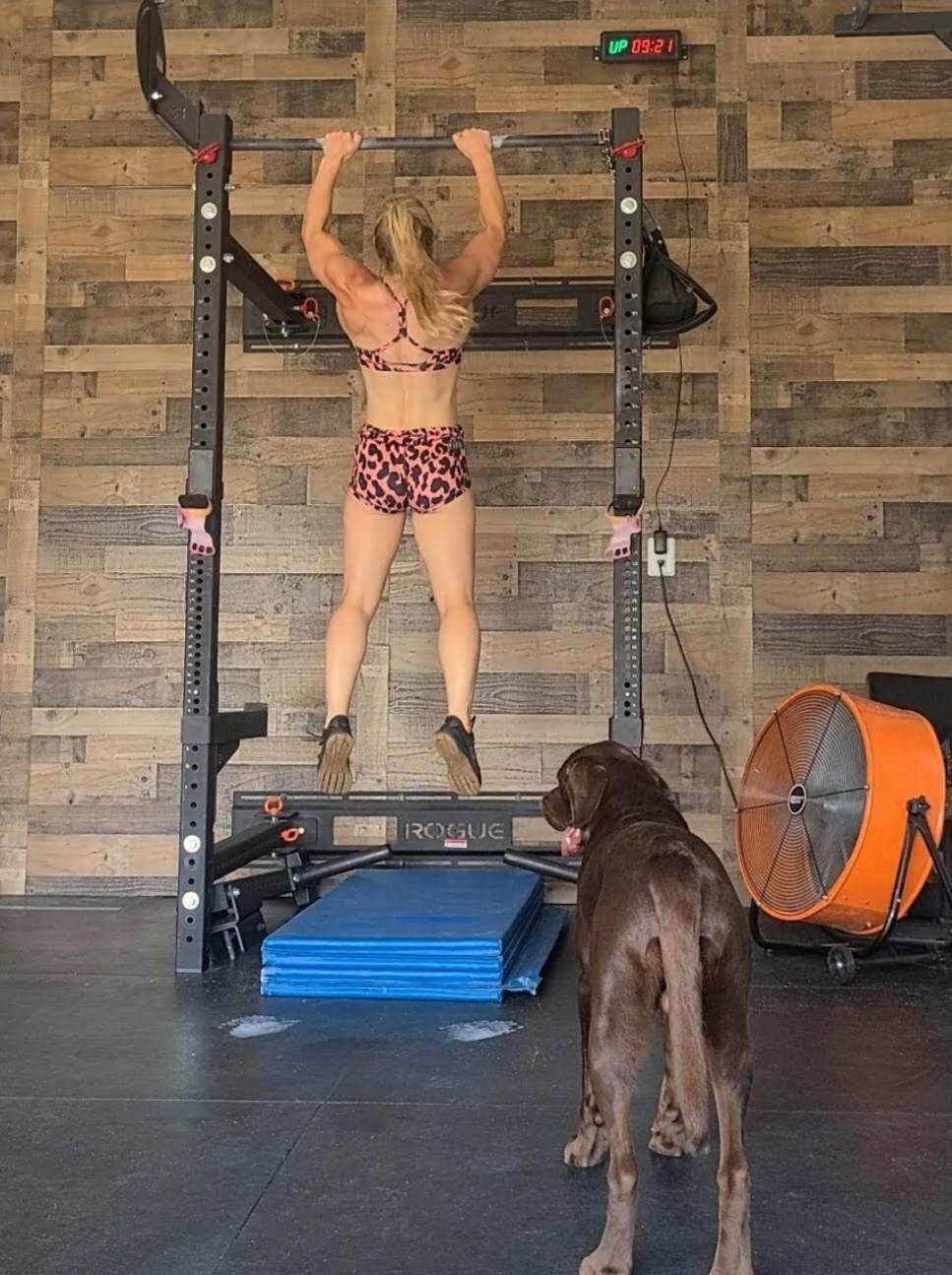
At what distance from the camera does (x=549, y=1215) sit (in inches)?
78.9

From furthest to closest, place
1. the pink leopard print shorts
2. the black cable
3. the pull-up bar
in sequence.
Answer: the black cable → the pink leopard print shorts → the pull-up bar

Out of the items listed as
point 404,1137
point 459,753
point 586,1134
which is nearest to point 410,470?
point 459,753

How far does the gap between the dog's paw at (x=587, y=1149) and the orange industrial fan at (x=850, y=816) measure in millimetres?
1563

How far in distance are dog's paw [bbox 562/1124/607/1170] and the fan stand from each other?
5.57 ft

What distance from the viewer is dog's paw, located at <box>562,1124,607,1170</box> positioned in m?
2.21

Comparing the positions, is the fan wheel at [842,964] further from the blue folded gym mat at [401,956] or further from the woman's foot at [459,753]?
the woman's foot at [459,753]

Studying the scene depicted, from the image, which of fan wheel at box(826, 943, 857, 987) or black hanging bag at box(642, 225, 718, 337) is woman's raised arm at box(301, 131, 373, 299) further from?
fan wheel at box(826, 943, 857, 987)

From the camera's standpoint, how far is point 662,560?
546cm

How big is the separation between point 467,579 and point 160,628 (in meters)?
1.91

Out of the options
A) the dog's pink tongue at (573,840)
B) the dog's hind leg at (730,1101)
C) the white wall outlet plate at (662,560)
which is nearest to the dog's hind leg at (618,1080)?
the dog's hind leg at (730,1101)

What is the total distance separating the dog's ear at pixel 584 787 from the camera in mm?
2379

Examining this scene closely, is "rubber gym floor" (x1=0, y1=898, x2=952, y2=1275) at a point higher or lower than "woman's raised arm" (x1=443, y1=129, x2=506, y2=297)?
lower

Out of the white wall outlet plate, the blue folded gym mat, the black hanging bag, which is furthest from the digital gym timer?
the blue folded gym mat

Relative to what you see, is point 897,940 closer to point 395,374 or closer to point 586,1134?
point 586,1134
